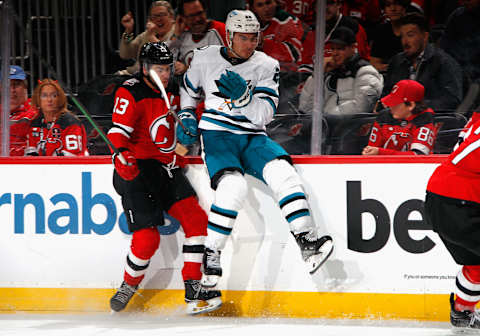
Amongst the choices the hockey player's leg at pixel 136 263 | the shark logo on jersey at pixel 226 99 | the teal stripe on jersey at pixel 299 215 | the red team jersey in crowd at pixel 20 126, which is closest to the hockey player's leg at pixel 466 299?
the teal stripe on jersey at pixel 299 215

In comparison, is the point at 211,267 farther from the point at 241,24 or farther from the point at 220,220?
the point at 241,24

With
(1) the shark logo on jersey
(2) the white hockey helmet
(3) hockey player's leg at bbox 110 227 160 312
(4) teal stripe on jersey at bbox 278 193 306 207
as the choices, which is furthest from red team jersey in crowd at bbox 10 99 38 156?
(4) teal stripe on jersey at bbox 278 193 306 207

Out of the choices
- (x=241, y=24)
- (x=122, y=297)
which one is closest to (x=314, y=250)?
(x=122, y=297)

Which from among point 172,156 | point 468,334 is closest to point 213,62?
point 172,156

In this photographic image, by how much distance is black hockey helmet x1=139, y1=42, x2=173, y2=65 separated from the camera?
3.02m

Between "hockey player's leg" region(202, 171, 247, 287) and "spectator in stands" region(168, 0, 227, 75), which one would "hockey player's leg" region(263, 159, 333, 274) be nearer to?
"hockey player's leg" region(202, 171, 247, 287)

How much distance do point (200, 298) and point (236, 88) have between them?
3.14 ft

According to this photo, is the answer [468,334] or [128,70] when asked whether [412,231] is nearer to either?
[468,334]

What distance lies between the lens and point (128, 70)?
3.64m

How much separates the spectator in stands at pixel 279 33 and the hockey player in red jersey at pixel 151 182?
0.73 metres

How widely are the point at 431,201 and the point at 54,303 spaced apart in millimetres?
1844

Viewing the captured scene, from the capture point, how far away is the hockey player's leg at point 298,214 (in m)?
2.87

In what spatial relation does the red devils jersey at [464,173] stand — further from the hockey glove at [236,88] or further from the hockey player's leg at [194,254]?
the hockey player's leg at [194,254]

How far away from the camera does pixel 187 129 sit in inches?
A: 118
